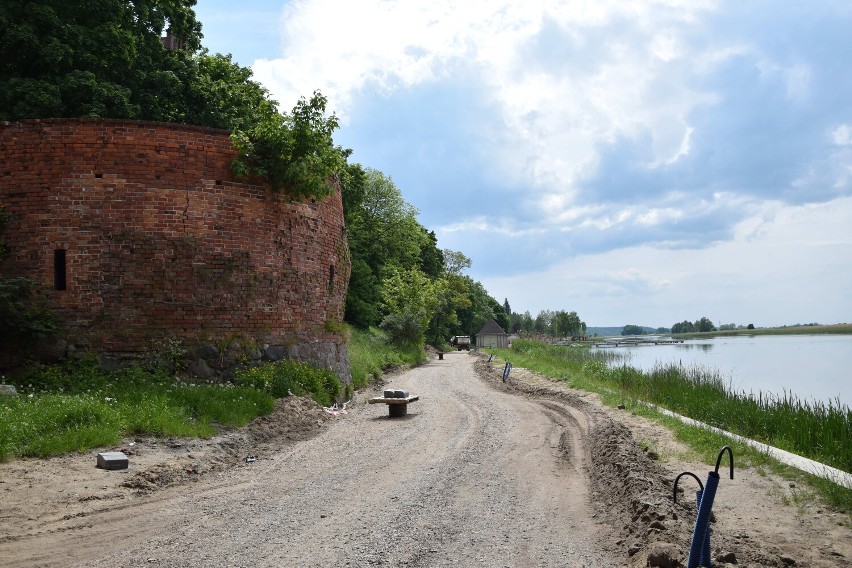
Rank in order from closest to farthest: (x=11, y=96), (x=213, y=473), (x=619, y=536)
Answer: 1. (x=619, y=536)
2. (x=213, y=473)
3. (x=11, y=96)

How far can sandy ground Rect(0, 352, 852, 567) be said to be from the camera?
5.84 meters

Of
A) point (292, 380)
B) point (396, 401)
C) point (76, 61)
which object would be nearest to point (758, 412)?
point (396, 401)

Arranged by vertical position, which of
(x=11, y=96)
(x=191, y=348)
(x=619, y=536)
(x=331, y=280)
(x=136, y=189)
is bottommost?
→ (x=619, y=536)

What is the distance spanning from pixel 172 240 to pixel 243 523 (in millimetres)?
7858

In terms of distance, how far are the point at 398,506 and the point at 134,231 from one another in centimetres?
856

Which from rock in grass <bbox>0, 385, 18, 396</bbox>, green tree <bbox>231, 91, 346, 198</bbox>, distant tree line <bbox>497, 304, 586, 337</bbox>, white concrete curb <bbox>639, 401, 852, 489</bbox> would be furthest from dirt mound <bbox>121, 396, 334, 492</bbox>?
distant tree line <bbox>497, 304, 586, 337</bbox>

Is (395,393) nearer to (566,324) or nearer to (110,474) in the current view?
(110,474)

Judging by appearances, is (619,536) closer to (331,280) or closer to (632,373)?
(331,280)

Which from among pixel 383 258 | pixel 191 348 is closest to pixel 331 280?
pixel 191 348

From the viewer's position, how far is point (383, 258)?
52.5m

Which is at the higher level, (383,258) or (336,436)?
(383,258)

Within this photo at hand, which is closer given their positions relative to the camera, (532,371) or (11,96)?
(11,96)

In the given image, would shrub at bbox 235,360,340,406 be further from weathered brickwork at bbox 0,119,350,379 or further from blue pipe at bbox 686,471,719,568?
blue pipe at bbox 686,471,719,568

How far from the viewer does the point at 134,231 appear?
1288 cm
